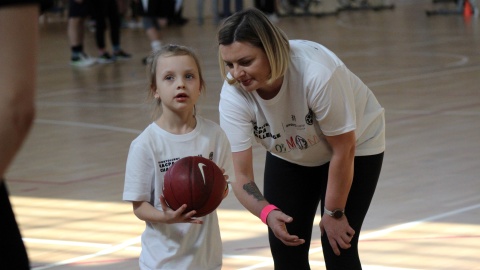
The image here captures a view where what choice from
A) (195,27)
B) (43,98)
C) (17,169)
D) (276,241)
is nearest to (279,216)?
(276,241)

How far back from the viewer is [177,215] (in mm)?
2896

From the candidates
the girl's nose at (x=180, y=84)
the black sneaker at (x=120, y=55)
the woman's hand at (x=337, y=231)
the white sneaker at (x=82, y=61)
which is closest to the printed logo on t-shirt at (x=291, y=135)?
Result: the woman's hand at (x=337, y=231)

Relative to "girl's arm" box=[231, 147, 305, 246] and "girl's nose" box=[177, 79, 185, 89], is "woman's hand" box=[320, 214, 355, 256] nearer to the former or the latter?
"girl's arm" box=[231, 147, 305, 246]

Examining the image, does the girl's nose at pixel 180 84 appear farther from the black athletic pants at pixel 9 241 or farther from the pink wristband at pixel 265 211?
the black athletic pants at pixel 9 241

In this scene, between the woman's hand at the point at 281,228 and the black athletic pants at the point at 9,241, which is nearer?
the black athletic pants at the point at 9,241

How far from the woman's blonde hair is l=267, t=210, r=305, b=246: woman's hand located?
49 centimetres

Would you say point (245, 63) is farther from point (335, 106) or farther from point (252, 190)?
point (252, 190)

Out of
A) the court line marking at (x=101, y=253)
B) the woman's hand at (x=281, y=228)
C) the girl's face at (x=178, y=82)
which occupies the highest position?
the girl's face at (x=178, y=82)

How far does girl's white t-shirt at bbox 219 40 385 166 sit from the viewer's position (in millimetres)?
3246

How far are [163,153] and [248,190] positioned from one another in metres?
0.45

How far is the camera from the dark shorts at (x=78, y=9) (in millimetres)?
13688

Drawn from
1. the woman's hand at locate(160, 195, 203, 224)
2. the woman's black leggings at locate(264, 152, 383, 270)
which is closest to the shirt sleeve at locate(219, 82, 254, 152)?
the woman's black leggings at locate(264, 152, 383, 270)

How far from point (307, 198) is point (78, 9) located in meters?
10.6

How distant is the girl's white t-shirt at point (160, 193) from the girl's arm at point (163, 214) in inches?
1.6
